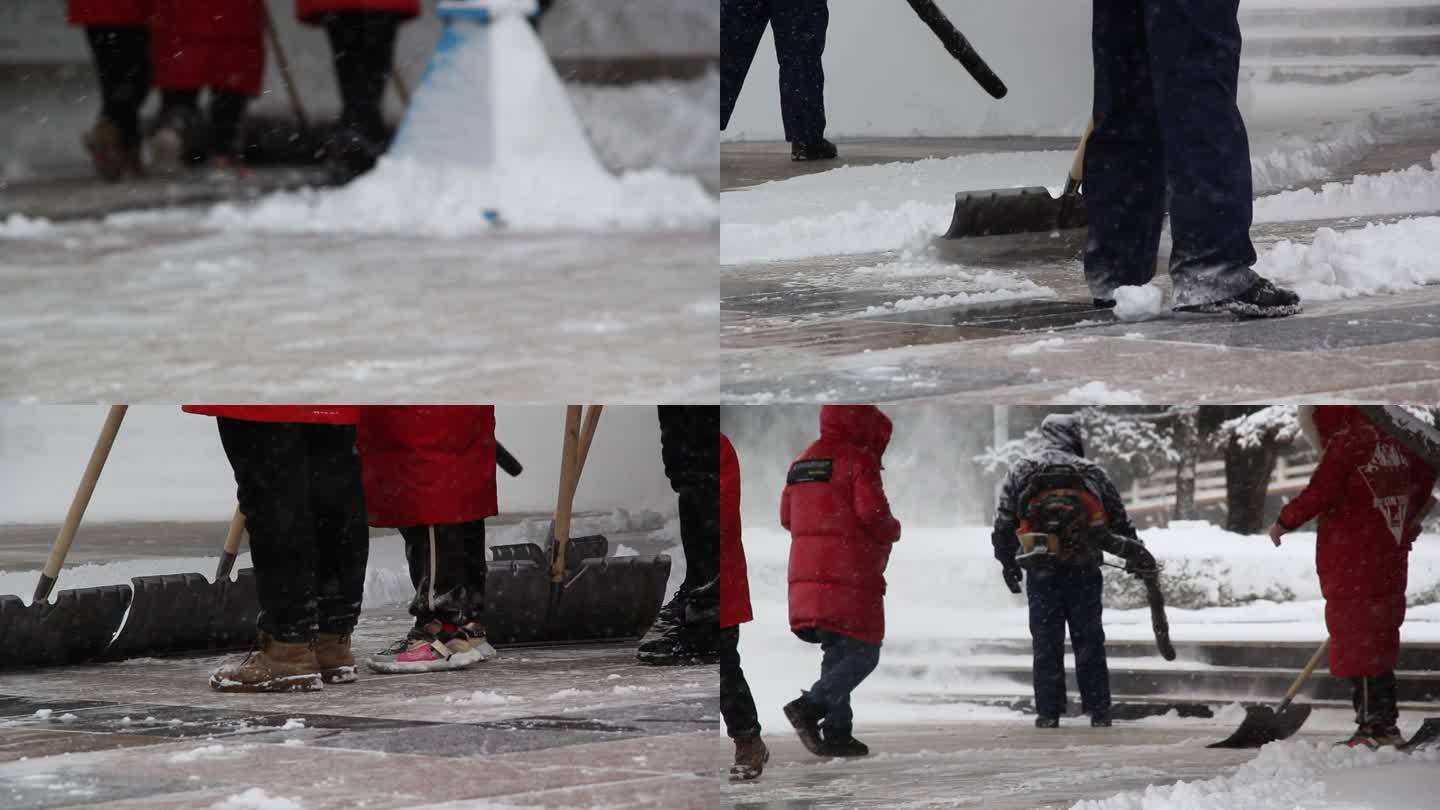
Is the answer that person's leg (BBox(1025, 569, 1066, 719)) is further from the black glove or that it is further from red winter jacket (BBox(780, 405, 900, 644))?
red winter jacket (BBox(780, 405, 900, 644))

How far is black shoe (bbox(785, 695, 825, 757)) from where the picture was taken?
1520mm

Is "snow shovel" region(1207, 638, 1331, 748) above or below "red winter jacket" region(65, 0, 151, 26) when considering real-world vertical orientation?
below

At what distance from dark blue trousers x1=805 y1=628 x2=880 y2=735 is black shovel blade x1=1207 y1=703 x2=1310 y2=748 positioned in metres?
0.33

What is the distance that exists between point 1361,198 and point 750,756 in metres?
2.54

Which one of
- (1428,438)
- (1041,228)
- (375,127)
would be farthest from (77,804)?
(1041,228)

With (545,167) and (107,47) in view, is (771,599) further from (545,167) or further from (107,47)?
(107,47)

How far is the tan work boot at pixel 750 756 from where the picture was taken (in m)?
1.49

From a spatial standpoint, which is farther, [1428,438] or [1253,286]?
[1253,286]

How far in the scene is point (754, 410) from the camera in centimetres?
151

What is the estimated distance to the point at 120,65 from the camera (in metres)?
2.37

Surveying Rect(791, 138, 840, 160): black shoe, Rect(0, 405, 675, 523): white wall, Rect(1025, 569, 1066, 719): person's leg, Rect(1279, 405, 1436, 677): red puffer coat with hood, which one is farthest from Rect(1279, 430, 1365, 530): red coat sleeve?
Rect(791, 138, 840, 160): black shoe

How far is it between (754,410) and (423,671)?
2.00 ft

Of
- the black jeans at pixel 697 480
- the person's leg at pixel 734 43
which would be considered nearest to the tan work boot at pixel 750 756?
the black jeans at pixel 697 480

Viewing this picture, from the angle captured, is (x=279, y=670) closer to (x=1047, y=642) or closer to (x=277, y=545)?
(x=277, y=545)
